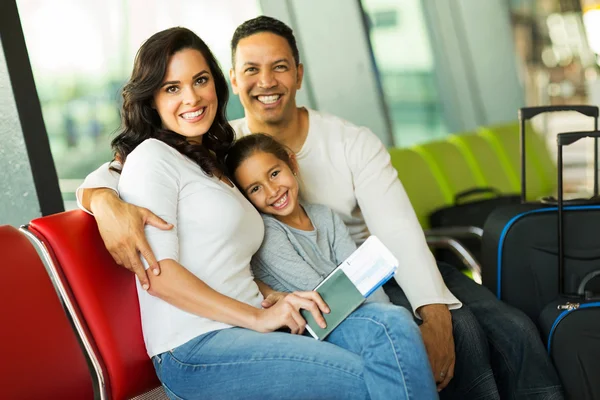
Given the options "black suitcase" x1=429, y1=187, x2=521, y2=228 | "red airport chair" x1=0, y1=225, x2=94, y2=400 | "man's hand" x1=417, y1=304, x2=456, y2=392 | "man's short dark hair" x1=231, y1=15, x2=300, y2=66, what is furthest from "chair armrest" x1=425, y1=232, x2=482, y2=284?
"red airport chair" x1=0, y1=225, x2=94, y2=400

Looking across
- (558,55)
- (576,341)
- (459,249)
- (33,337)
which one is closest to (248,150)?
(33,337)

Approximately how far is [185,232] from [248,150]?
0.43m

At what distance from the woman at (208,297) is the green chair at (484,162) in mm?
3124

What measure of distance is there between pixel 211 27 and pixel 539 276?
256cm

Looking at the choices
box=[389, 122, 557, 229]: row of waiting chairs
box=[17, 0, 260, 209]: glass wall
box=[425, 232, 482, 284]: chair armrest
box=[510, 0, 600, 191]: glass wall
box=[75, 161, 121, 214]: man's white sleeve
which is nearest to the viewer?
box=[75, 161, 121, 214]: man's white sleeve

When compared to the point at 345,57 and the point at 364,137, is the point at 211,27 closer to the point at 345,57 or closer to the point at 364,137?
the point at 345,57

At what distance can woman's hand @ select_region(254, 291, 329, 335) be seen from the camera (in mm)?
2092

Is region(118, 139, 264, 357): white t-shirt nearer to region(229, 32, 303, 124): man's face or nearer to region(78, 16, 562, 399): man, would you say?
region(78, 16, 562, 399): man

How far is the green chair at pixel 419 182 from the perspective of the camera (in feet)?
14.1

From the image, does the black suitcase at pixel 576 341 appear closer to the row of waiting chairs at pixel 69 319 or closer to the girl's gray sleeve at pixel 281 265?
the girl's gray sleeve at pixel 281 265

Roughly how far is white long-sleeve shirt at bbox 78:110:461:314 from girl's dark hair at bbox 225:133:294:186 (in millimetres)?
280

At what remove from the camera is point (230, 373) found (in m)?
2.03

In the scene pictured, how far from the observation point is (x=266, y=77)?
285cm

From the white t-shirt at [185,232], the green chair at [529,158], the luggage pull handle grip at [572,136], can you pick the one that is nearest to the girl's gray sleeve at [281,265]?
the white t-shirt at [185,232]
